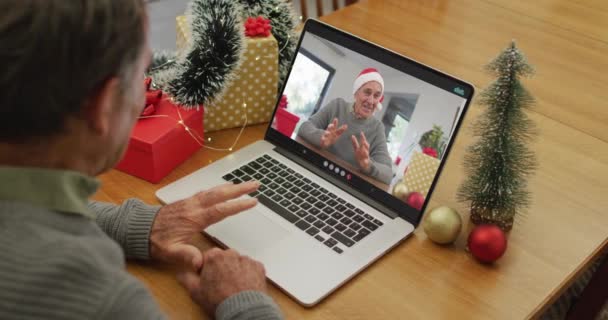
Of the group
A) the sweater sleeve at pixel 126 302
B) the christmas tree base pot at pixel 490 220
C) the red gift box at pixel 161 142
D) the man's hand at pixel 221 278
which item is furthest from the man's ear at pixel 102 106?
the christmas tree base pot at pixel 490 220

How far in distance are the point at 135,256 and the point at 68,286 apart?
36cm

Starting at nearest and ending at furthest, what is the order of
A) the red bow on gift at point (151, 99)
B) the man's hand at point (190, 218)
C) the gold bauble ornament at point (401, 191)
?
the man's hand at point (190, 218)
the gold bauble ornament at point (401, 191)
the red bow on gift at point (151, 99)

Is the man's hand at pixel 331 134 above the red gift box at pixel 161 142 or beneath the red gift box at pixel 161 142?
above

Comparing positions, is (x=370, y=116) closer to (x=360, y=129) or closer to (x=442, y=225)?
(x=360, y=129)

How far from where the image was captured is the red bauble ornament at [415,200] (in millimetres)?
1023

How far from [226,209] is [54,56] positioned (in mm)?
464

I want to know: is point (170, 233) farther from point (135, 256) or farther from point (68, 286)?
point (68, 286)

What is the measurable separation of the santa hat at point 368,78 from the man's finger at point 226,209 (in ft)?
0.94

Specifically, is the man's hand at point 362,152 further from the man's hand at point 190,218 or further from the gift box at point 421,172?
the man's hand at point 190,218

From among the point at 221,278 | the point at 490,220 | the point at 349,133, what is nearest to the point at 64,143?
the point at 221,278

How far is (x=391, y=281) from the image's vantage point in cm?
94

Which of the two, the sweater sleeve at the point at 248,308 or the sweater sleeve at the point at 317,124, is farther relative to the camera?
the sweater sleeve at the point at 317,124

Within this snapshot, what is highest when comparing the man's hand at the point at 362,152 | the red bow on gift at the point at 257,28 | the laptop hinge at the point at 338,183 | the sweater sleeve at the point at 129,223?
the red bow on gift at the point at 257,28

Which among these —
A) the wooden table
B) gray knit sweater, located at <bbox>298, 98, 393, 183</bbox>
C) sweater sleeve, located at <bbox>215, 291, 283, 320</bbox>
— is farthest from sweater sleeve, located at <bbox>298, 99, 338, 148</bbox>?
sweater sleeve, located at <bbox>215, 291, 283, 320</bbox>
